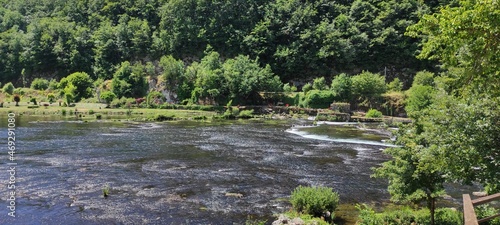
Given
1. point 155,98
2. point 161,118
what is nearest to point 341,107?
point 161,118

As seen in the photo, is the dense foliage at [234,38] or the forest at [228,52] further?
the dense foliage at [234,38]

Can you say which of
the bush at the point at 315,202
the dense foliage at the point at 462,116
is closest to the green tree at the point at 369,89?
the bush at the point at 315,202

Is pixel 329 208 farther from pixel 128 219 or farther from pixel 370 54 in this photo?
pixel 370 54

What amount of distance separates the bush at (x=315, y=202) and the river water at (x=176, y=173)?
1.57 meters

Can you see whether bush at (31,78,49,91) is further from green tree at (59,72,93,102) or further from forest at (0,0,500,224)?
green tree at (59,72,93,102)

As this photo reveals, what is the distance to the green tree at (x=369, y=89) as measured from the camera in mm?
83438

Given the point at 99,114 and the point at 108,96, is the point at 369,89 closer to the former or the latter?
the point at 99,114

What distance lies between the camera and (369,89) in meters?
83.8

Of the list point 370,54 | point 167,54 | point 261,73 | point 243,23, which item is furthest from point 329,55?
point 167,54

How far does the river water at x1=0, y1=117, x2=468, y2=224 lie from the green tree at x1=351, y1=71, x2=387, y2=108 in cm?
3421

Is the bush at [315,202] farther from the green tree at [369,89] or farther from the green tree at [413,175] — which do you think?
the green tree at [369,89]

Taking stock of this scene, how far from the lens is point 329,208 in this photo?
63.3ft

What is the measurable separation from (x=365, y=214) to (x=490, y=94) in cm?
772

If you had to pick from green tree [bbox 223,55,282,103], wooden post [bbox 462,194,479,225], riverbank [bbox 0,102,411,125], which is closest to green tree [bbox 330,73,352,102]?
riverbank [bbox 0,102,411,125]
